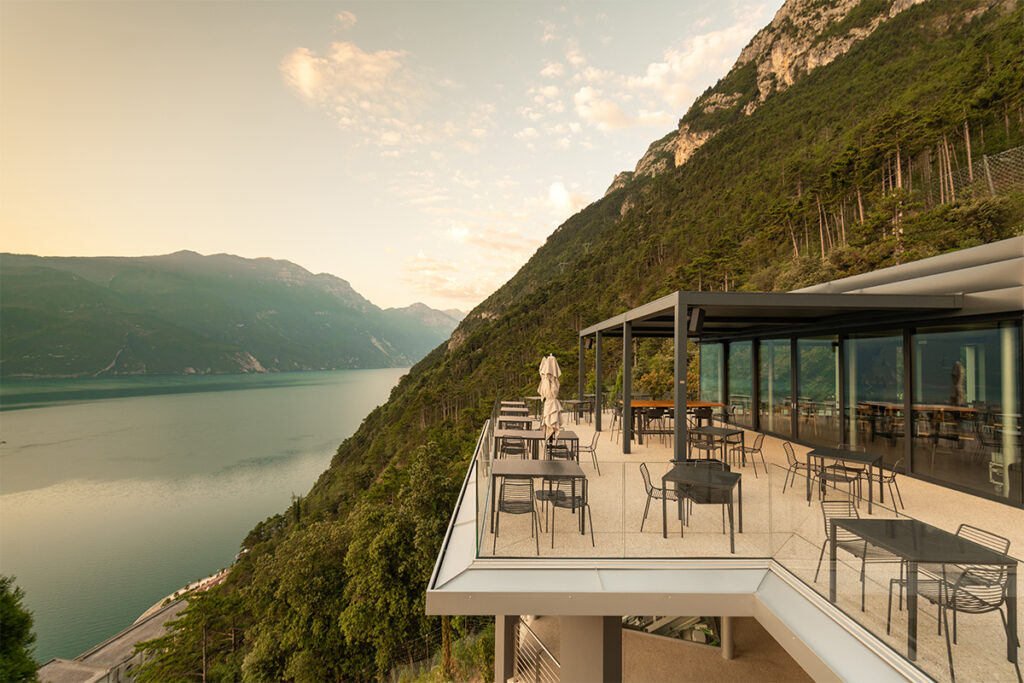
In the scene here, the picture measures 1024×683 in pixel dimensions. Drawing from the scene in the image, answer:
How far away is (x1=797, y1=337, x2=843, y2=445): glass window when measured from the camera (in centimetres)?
952

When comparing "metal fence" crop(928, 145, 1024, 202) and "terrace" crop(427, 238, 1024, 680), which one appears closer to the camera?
"terrace" crop(427, 238, 1024, 680)

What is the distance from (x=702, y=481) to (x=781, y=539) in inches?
34.9

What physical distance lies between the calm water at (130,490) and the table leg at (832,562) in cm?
4407

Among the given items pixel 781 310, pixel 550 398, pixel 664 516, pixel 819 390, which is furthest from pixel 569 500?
pixel 819 390

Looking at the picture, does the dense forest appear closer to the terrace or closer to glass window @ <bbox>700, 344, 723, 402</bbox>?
glass window @ <bbox>700, 344, 723, 402</bbox>

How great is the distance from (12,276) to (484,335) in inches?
7982

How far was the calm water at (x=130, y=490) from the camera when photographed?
1401 inches

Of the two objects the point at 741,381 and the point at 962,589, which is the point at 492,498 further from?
the point at 741,381

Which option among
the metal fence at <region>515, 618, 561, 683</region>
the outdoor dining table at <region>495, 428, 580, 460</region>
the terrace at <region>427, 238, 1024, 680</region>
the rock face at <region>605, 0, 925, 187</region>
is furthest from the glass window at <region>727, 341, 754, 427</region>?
the rock face at <region>605, 0, 925, 187</region>

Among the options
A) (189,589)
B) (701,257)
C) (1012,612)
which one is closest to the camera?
(1012,612)

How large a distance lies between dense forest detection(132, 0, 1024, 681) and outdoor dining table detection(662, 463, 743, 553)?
11.2 m

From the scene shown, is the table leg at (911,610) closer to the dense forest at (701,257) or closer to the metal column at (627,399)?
the metal column at (627,399)

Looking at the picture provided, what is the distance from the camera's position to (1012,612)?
281cm

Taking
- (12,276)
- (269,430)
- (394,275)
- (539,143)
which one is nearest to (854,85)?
(539,143)
